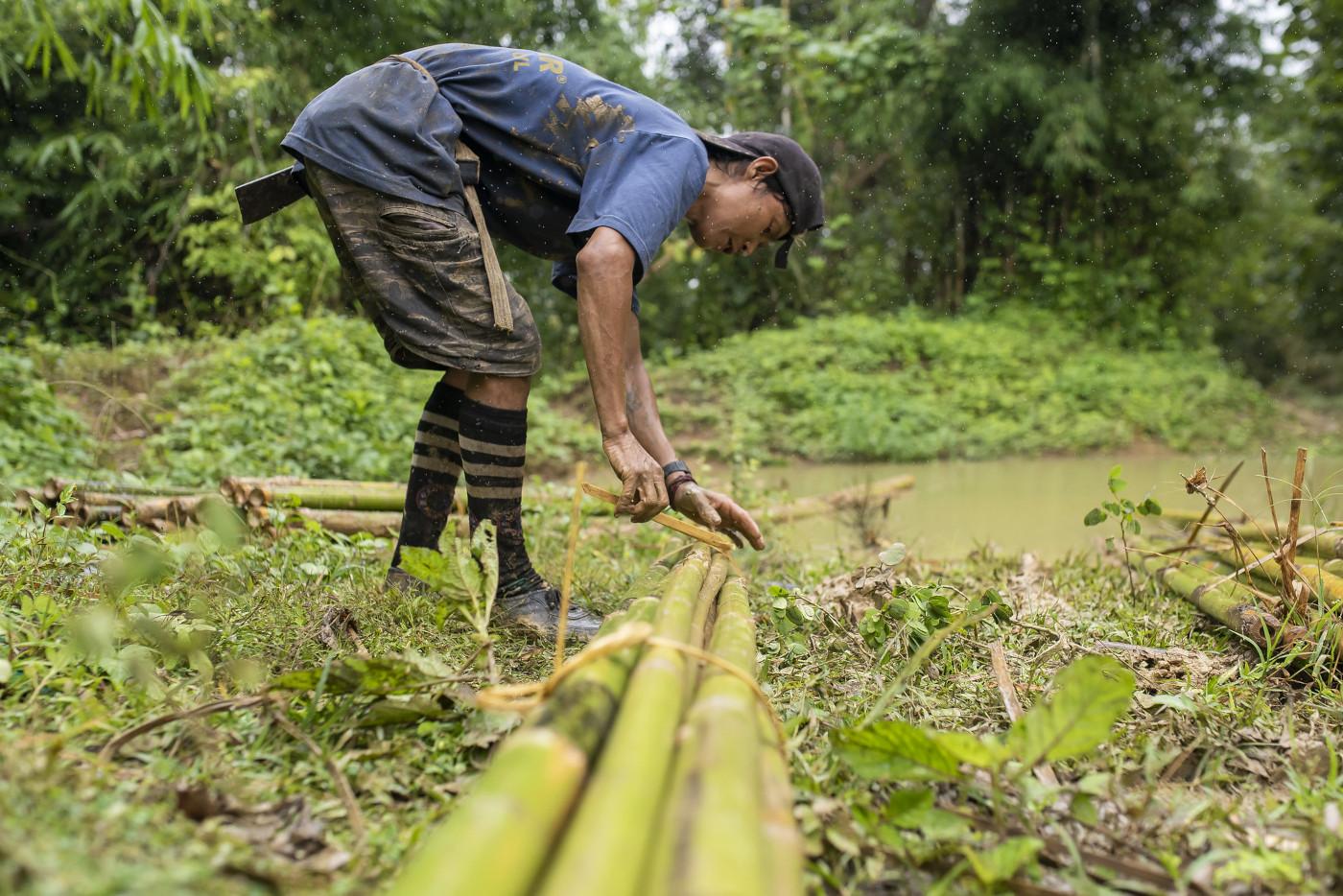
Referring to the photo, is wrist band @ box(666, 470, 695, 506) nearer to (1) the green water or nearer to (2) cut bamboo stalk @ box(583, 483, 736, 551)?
(2) cut bamboo stalk @ box(583, 483, 736, 551)

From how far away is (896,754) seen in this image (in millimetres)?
1237

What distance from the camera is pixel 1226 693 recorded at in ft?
5.97

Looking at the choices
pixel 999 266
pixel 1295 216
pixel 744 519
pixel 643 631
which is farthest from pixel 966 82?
pixel 643 631

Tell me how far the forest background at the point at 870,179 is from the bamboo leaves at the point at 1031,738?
5.38m

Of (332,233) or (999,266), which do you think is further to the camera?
(999,266)

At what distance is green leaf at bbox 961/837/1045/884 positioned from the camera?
3.49 feet

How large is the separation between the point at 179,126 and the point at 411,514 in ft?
23.6

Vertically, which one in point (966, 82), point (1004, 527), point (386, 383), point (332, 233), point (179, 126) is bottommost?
point (1004, 527)

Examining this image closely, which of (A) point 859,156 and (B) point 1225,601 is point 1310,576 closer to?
(B) point 1225,601

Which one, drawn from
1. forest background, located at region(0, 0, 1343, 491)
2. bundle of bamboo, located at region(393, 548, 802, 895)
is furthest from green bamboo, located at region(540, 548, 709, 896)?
forest background, located at region(0, 0, 1343, 491)

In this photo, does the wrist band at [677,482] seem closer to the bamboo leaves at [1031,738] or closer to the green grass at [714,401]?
the bamboo leaves at [1031,738]

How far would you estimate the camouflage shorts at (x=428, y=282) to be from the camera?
2113 millimetres

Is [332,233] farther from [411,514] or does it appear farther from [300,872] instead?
[300,872]

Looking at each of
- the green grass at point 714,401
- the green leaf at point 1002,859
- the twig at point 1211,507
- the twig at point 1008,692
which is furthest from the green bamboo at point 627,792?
the green grass at point 714,401
